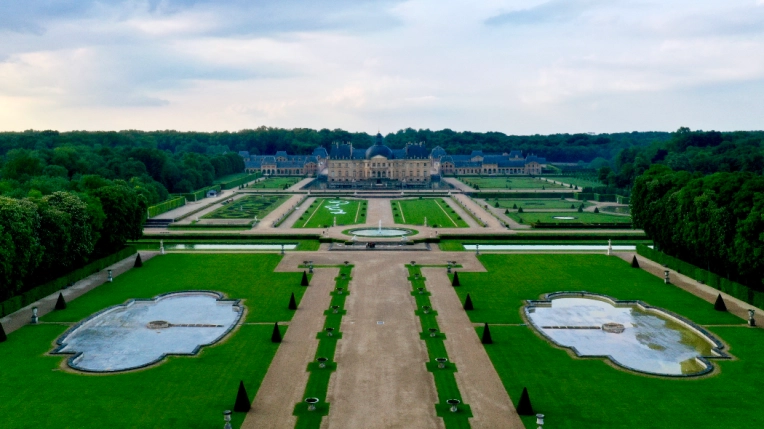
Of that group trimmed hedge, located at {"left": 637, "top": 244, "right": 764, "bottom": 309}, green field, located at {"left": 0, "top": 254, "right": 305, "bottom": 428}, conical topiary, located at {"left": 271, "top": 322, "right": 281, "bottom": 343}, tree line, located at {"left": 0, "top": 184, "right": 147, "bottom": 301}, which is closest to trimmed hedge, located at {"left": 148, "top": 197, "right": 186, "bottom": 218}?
tree line, located at {"left": 0, "top": 184, "right": 147, "bottom": 301}

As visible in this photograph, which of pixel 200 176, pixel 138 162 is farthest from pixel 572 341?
pixel 200 176

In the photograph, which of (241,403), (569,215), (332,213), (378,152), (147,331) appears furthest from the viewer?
(378,152)

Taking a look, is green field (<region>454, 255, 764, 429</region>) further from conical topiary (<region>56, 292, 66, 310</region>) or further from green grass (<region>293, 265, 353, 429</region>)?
conical topiary (<region>56, 292, 66, 310</region>)

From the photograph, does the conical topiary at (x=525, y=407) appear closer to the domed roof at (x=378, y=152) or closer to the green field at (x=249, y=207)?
the green field at (x=249, y=207)

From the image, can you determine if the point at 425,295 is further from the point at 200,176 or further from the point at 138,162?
the point at 200,176

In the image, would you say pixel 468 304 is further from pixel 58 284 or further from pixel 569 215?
pixel 569 215

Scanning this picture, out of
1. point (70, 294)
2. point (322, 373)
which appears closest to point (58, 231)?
point (70, 294)
